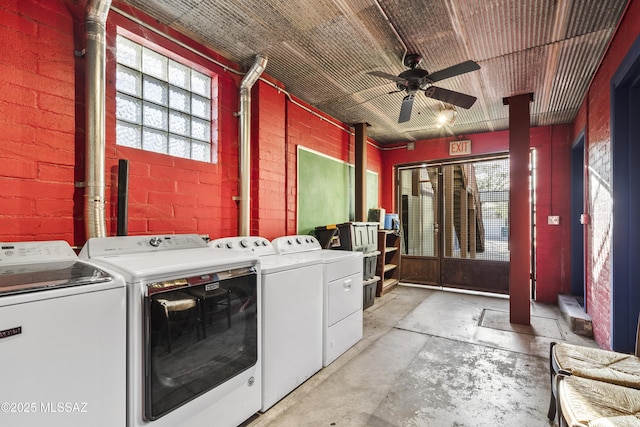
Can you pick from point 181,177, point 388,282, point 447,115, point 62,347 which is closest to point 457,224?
point 388,282

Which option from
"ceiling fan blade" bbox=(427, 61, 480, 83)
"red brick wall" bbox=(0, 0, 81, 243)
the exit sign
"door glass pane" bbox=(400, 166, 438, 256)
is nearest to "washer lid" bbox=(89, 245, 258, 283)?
"red brick wall" bbox=(0, 0, 81, 243)

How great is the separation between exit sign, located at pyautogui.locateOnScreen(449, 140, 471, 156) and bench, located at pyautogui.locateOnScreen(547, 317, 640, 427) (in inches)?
162

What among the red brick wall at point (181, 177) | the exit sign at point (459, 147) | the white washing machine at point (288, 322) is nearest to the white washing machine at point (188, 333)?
the white washing machine at point (288, 322)

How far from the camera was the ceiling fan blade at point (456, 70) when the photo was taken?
2407 millimetres

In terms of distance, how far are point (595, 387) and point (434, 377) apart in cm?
117

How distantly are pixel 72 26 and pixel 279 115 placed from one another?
1.89 metres

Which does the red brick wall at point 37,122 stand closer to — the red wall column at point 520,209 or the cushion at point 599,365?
the cushion at point 599,365

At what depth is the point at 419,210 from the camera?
19.2 ft

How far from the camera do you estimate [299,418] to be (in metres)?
1.96

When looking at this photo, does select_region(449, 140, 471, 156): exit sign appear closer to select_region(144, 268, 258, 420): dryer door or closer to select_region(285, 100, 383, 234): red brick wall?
select_region(285, 100, 383, 234): red brick wall

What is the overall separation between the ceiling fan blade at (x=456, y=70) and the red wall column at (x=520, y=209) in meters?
1.66

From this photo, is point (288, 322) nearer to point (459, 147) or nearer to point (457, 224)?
point (457, 224)

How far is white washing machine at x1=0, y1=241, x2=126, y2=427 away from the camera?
103 cm

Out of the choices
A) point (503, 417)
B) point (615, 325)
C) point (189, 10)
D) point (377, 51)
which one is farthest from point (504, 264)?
point (189, 10)
